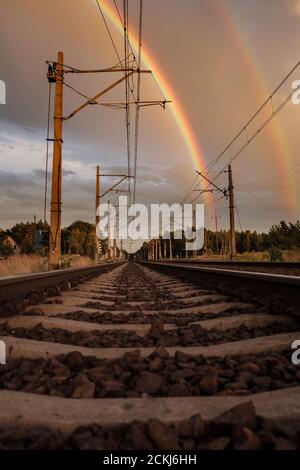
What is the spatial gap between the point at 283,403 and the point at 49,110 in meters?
11.7

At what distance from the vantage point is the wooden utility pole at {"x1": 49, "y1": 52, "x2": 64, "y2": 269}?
1008 cm

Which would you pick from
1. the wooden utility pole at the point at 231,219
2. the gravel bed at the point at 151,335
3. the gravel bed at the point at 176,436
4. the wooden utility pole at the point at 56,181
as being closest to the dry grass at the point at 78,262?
the wooden utility pole at the point at 56,181

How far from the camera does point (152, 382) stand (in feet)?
5.75

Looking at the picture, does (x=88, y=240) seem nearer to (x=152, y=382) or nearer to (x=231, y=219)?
(x=231, y=219)

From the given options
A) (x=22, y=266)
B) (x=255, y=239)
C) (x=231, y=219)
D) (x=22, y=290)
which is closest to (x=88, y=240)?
(x=255, y=239)

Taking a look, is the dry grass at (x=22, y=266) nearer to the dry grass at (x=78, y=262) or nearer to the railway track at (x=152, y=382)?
the dry grass at (x=78, y=262)

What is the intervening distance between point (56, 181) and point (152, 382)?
31.1ft

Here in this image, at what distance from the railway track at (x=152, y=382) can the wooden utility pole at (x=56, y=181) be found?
21.6ft

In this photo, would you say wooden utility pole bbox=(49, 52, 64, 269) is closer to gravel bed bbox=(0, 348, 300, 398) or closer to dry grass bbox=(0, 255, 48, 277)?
dry grass bbox=(0, 255, 48, 277)

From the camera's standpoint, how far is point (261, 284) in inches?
170

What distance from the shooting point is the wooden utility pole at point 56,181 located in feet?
33.1

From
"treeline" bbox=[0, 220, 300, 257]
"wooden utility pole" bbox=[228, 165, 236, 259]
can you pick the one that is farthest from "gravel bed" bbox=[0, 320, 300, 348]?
"wooden utility pole" bbox=[228, 165, 236, 259]

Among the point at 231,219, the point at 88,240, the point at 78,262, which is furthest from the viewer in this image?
the point at 88,240
